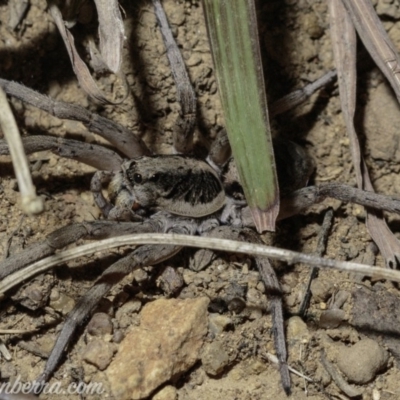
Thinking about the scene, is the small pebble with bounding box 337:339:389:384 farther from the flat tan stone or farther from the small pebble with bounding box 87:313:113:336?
the small pebble with bounding box 87:313:113:336

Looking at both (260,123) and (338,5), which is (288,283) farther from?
(338,5)

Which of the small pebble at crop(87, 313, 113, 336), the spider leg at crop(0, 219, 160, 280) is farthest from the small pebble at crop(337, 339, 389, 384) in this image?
the spider leg at crop(0, 219, 160, 280)

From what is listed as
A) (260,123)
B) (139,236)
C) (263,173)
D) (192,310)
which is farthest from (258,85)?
(192,310)

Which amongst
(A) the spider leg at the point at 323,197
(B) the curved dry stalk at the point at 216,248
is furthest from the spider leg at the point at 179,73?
(B) the curved dry stalk at the point at 216,248

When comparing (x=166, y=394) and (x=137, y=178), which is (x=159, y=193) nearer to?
(x=137, y=178)

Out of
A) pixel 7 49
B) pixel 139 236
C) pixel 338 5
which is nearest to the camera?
pixel 139 236

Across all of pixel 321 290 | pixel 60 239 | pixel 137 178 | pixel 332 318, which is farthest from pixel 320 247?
pixel 60 239
